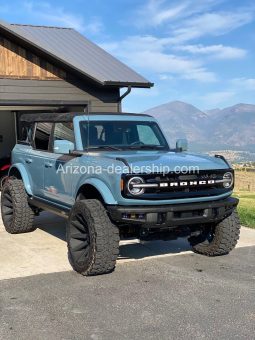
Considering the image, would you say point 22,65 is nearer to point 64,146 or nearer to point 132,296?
point 64,146

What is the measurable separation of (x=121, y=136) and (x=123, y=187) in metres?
1.75

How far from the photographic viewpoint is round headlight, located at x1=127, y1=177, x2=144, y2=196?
519 centimetres

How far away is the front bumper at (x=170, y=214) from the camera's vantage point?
5.24 metres

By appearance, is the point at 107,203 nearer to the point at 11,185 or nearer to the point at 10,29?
the point at 11,185

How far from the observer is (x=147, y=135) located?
23.2 ft

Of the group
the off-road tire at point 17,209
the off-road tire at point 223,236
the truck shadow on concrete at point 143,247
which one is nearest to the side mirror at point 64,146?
the truck shadow on concrete at point 143,247

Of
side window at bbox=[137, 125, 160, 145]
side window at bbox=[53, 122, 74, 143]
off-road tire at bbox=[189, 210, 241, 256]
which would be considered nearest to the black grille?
off-road tire at bbox=[189, 210, 241, 256]

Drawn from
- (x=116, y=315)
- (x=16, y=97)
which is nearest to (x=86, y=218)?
(x=116, y=315)

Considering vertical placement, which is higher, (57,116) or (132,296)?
(57,116)

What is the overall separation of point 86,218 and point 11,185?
2.82 meters

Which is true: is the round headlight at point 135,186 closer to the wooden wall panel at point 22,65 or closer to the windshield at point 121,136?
the windshield at point 121,136

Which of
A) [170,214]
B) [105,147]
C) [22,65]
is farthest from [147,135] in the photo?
[22,65]

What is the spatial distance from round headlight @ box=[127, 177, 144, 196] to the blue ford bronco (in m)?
0.01

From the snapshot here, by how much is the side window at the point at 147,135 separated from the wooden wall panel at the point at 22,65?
6083 millimetres
